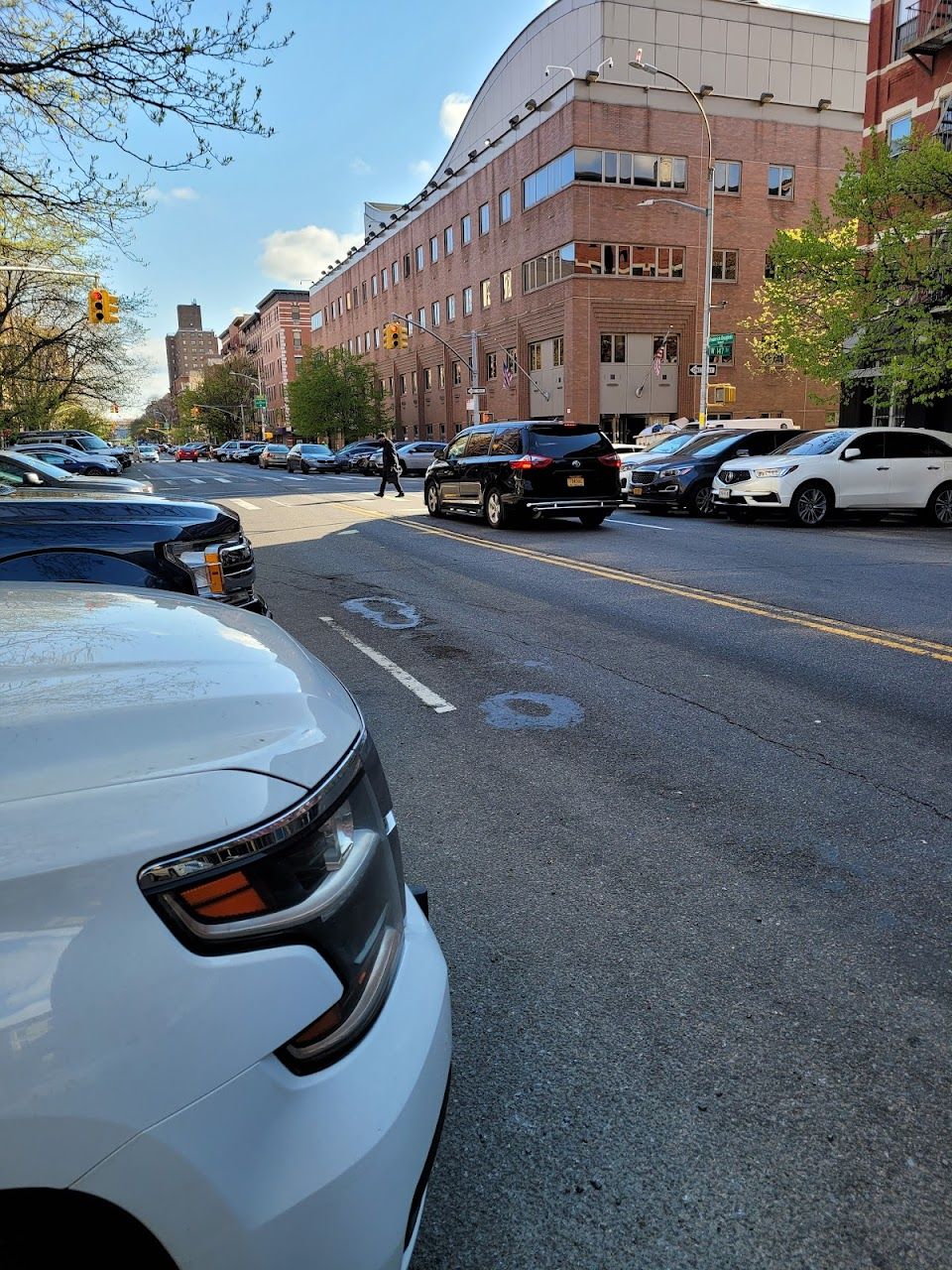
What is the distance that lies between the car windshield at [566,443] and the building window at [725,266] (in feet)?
121

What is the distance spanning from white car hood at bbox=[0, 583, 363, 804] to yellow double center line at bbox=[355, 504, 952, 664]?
20.0 ft

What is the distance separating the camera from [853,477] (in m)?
16.7

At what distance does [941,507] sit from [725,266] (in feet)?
117

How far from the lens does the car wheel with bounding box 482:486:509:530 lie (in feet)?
54.3

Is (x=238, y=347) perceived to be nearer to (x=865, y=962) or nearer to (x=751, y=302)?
(x=751, y=302)

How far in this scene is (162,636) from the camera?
1.98 metres

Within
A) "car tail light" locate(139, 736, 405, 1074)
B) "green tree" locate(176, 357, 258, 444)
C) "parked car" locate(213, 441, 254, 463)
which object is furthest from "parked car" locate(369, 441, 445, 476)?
"green tree" locate(176, 357, 258, 444)

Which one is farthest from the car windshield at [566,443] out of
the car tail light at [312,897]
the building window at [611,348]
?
the building window at [611,348]

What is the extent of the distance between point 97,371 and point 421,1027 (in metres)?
56.3

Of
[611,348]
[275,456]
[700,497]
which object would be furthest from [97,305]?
[275,456]

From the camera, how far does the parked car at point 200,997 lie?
3.62ft

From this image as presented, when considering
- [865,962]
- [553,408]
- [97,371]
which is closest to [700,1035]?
[865,962]

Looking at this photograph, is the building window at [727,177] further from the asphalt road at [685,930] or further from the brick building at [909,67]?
the asphalt road at [685,930]

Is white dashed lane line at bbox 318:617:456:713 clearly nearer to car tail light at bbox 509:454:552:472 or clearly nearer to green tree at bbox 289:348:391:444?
car tail light at bbox 509:454:552:472
